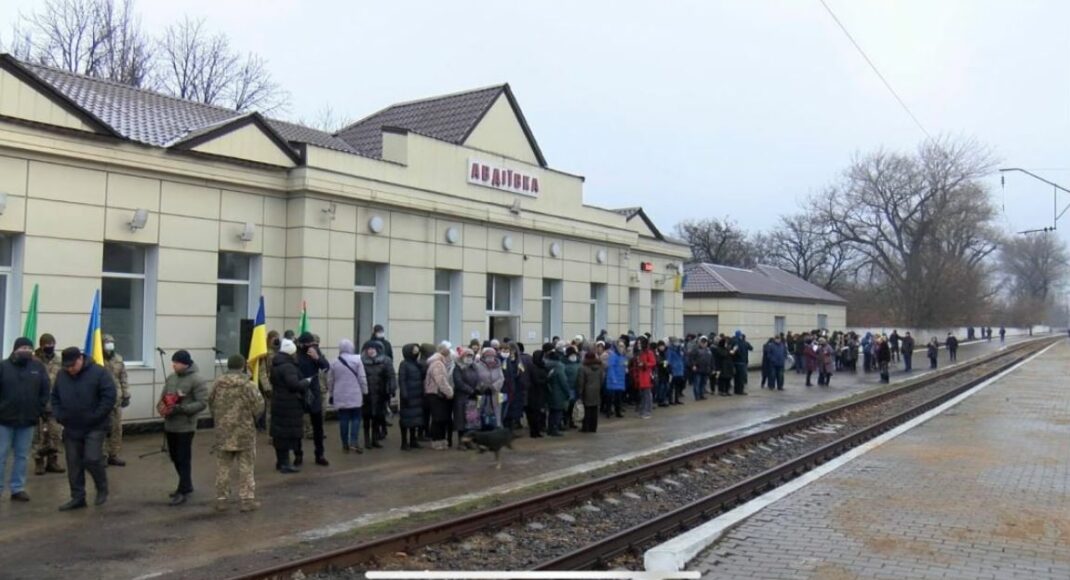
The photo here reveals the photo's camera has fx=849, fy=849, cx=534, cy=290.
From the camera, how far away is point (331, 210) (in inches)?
652

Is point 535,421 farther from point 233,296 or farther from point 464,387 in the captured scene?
point 233,296

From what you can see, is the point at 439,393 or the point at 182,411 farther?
the point at 439,393

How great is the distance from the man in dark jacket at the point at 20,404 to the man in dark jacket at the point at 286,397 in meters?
2.55

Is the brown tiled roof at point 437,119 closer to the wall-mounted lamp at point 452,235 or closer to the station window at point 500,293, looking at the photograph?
the wall-mounted lamp at point 452,235

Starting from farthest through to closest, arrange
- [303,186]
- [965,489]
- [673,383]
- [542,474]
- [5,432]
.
→ [673,383] < [303,186] < [542,474] < [965,489] < [5,432]

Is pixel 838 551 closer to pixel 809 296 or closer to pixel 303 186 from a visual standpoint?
pixel 303 186

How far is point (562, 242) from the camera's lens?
76.0 feet

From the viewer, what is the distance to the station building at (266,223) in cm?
1291

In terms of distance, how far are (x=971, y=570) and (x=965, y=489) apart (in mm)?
3885

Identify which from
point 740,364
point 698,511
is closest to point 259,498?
point 698,511

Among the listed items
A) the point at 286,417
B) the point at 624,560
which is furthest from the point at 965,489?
the point at 286,417

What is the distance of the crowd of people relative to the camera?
29.4 ft

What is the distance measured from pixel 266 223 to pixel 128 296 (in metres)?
2.89

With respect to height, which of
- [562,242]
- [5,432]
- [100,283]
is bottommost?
[5,432]
